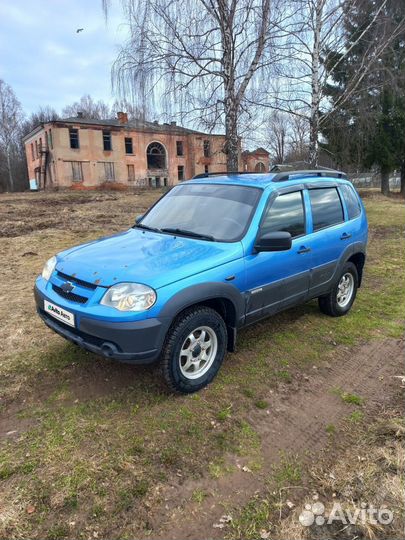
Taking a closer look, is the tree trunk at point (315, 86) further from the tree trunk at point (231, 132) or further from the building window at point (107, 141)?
the building window at point (107, 141)

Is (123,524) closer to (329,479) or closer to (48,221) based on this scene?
(329,479)

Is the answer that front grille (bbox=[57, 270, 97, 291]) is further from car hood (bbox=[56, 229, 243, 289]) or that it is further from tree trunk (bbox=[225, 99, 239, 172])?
tree trunk (bbox=[225, 99, 239, 172])

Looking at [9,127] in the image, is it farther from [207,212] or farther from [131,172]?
[207,212]

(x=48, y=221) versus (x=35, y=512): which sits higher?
(x=48, y=221)

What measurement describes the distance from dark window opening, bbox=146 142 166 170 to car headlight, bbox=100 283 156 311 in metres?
43.8

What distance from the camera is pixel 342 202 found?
4992 mm

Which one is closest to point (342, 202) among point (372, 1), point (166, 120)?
point (166, 120)

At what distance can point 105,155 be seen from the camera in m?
40.7

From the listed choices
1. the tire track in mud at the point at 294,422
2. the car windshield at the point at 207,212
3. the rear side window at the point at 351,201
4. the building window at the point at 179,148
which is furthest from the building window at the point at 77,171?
the tire track in mud at the point at 294,422

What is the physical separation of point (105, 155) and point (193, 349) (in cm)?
4096

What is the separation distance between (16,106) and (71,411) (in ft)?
190

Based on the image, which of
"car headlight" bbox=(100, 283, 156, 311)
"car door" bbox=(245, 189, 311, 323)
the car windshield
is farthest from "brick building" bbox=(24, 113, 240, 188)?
"car headlight" bbox=(100, 283, 156, 311)

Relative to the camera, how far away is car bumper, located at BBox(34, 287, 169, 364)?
9.39 ft

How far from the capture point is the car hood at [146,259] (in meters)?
3.05
